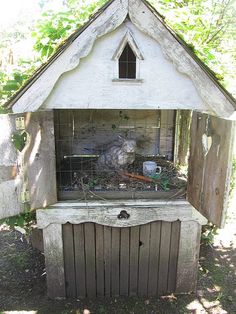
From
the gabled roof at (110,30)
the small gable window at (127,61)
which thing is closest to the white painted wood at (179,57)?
the gabled roof at (110,30)

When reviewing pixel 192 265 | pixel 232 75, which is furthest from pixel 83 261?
pixel 232 75

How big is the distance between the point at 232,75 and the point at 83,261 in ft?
12.3

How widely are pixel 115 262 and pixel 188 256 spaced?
3.00 ft

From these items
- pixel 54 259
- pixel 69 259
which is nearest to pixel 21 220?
pixel 54 259

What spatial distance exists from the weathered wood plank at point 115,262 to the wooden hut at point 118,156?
0.01 m

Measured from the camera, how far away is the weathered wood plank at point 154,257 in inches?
141

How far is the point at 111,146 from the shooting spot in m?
3.85

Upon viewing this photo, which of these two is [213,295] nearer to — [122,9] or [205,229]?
[205,229]

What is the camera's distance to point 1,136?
8.84ft

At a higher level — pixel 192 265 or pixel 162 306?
pixel 192 265

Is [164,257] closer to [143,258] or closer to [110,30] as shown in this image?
[143,258]

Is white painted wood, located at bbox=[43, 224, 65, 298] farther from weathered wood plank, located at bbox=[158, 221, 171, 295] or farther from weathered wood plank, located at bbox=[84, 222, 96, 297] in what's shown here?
weathered wood plank, located at bbox=[158, 221, 171, 295]

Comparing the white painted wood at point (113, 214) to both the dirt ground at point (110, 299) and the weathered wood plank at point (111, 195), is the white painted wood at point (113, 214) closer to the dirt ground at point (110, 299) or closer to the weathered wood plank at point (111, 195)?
the weathered wood plank at point (111, 195)

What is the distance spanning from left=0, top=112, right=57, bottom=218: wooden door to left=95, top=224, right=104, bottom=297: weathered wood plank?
2.60 feet
